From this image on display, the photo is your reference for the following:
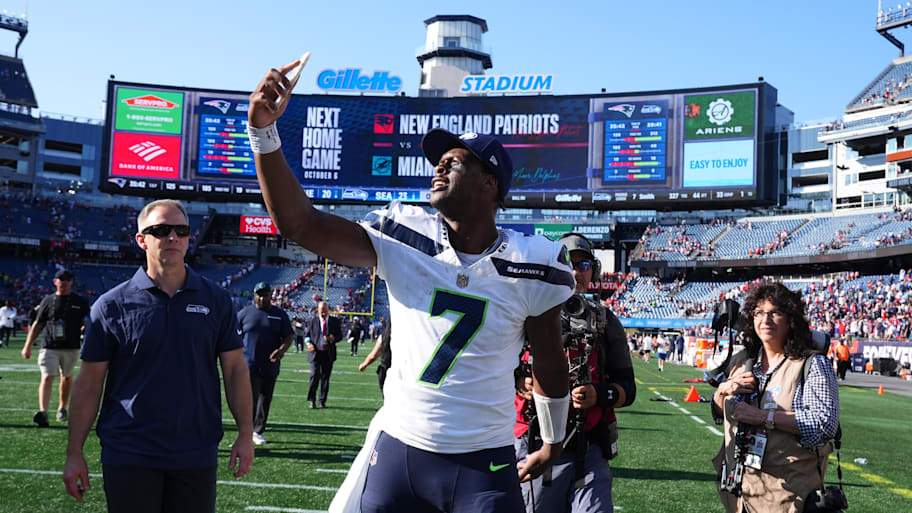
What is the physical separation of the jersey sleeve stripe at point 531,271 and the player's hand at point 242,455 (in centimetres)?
192

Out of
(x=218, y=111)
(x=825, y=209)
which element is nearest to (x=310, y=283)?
(x=218, y=111)

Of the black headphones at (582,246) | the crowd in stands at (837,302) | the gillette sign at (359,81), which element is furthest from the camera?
the gillette sign at (359,81)

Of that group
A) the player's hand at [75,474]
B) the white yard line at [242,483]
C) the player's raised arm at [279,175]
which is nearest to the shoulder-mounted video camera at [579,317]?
the player's raised arm at [279,175]

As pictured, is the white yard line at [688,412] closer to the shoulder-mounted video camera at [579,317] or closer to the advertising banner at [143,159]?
the shoulder-mounted video camera at [579,317]

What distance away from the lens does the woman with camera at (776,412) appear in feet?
13.6

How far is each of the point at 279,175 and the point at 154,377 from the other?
171 centimetres

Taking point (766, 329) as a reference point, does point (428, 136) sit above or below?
above

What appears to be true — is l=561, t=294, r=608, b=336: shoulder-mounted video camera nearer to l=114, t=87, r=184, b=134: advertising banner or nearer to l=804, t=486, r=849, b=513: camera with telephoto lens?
l=804, t=486, r=849, b=513: camera with telephoto lens

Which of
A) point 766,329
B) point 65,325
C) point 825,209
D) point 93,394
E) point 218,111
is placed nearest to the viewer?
point 93,394

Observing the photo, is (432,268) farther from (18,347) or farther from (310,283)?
(310,283)

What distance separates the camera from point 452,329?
2.67 meters

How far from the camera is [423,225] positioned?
2.78 metres

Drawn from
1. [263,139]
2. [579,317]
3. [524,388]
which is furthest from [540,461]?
[263,139]

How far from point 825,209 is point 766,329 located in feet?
198
